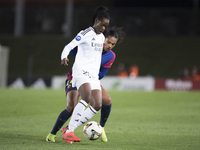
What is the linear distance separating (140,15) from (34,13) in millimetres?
11167

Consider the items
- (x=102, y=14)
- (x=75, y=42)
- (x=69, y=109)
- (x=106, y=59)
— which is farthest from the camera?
(x=106, y=59)

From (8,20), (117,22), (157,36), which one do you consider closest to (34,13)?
(8,20)

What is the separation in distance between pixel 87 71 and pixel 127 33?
31.6m

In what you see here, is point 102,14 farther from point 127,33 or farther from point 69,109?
point 127,33

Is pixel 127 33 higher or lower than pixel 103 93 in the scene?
higher

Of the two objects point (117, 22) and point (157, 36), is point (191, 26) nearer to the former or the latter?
point (157, 36)

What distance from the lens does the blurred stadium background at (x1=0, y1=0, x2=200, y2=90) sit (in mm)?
35812

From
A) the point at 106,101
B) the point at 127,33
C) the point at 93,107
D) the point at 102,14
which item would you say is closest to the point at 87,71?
the point at 93,107

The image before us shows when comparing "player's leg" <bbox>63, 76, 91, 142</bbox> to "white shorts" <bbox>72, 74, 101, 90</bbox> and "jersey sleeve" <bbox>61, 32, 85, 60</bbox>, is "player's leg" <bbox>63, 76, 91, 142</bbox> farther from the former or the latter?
"jersey sleeve" <bbox>61, 32, 85, 60</bbox>

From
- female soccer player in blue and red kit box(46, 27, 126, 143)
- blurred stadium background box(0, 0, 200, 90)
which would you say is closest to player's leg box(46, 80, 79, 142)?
female soccer player in blue and red kit box(46, 27, 126, 143)

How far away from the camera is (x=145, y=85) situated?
27047mm

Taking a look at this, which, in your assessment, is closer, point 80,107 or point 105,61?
point 80,107

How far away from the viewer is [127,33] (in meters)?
37.2

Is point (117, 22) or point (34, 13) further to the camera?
point (34, 13)
